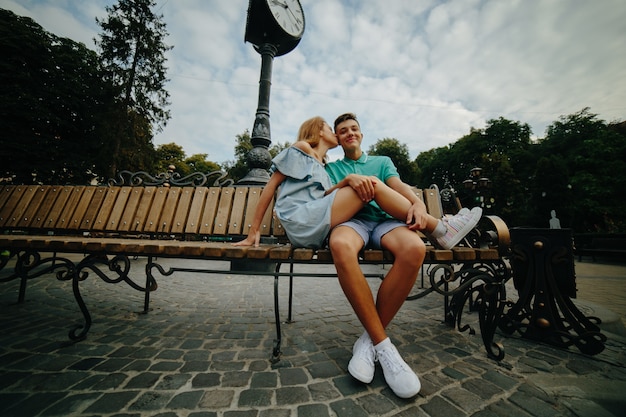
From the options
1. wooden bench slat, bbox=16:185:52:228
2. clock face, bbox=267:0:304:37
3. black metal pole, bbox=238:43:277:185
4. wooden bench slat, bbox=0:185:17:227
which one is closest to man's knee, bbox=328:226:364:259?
black metal pole, bbox=238:43:277:185

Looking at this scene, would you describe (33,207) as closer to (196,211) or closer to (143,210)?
(143,210)

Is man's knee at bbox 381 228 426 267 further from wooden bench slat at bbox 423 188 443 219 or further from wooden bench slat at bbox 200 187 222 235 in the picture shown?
wooden bench slat at bbox 200 187 222 235

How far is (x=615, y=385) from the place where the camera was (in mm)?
1482

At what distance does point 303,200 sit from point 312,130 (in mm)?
726

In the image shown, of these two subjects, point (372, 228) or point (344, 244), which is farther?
point (372, 228)

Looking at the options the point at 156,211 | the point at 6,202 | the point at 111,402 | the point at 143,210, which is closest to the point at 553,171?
the point at 156,211

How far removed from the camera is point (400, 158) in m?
30.6

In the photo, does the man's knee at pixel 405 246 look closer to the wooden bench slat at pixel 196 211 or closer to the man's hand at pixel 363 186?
the man's hand at pixel 363 186

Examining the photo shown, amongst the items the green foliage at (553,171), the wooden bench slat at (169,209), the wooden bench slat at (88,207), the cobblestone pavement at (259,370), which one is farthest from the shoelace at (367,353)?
the green foliage at (553,171)

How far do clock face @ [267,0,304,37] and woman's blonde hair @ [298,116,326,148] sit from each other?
3.76 meters

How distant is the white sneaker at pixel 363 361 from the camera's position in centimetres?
137

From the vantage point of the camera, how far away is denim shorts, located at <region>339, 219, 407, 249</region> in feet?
5.62

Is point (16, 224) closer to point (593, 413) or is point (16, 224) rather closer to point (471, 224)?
point (471, 224)

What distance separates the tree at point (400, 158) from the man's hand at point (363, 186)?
96.9 ft
